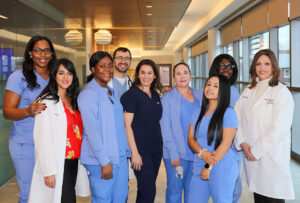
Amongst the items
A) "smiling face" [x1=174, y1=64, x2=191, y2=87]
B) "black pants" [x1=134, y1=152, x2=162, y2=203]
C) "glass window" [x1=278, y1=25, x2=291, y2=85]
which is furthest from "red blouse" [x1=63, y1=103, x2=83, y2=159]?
"glass window" [x1=278, y1=25, x2=291, y2=85]

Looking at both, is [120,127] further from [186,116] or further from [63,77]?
[186,116]

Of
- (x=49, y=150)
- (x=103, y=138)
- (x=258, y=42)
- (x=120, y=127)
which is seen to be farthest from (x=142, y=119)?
(x=258, y=42)

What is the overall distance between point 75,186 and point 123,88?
1.31m

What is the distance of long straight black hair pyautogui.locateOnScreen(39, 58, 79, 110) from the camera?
7.79 feet

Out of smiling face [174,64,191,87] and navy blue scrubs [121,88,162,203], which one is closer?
navy blue scrubs [121,88,162,203]

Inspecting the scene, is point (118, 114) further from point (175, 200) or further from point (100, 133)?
point (175, 200)

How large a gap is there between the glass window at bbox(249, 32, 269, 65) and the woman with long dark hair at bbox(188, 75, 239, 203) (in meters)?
5.54

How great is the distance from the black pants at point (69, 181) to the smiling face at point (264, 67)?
1797 millimetres

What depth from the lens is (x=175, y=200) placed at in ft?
10.3

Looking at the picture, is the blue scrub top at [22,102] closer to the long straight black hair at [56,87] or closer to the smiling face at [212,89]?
the long straight black hair at [56,87]

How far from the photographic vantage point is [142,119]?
2930mm

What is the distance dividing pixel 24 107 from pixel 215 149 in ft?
5.33

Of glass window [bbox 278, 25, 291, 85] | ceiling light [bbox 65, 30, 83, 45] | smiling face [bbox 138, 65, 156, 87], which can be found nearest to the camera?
smiling face [bbox 138, 65, 156, 87]

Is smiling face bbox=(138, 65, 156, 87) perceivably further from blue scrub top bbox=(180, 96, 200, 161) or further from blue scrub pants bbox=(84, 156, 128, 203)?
blue scrub pants bbox=(84, 156, 128, 203)
